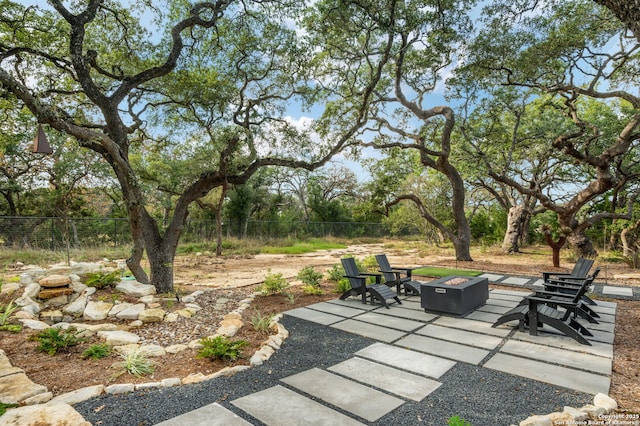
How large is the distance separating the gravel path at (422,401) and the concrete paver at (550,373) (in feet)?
0.34

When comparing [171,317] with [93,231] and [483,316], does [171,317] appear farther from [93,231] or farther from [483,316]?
[93,231]

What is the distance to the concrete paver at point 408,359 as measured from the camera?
9.33 feet

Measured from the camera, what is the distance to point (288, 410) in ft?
7.30

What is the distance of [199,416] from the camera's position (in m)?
2.12

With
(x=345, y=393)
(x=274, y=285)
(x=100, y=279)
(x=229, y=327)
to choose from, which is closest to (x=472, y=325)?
(x=345, y=393)

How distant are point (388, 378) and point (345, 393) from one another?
460mm

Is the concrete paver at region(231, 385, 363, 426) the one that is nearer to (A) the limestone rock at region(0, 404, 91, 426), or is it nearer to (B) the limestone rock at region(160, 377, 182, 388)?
(B) the limestone rock at region(160, 377, 182, 388)

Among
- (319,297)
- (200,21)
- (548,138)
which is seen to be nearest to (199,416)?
(319,297)

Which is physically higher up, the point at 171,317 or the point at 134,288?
the point at 134,288

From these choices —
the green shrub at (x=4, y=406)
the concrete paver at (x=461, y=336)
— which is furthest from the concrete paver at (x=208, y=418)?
the concrete paver at (x=461, y=336)

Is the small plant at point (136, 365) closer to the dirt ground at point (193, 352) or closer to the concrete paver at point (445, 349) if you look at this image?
the dirt ground at point (193, 352)

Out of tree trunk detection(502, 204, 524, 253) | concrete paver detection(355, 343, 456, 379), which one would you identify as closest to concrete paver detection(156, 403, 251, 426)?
concrete paver detection(355, 343, 456, 379)

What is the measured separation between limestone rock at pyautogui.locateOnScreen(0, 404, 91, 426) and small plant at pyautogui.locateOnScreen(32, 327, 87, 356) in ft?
3.95

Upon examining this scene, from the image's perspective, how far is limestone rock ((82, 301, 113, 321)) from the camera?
4.09 m
